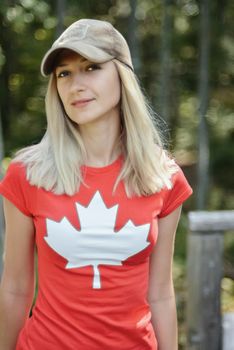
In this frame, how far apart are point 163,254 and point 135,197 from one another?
0.61 ft

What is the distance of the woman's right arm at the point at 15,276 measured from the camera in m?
1.52

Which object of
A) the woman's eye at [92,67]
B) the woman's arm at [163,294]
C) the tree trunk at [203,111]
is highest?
the woman's eye at [92,67]

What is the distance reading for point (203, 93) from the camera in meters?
10.5

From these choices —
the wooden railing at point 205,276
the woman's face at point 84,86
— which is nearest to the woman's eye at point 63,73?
the woman's face at point 84,86

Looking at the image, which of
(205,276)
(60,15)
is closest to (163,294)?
(205,276)

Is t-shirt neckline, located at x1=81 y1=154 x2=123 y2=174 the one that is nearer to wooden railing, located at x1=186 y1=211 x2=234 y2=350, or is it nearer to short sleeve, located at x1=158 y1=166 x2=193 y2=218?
short sleeve, located at x1=158 y1=166 x2=193 y2=218

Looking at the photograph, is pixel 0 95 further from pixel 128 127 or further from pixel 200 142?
pixel 128 127

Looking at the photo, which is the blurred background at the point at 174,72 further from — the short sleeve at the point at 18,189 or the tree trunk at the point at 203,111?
the short sleeve at the point at 18,189

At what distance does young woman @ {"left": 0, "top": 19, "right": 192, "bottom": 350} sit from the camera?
1.48m

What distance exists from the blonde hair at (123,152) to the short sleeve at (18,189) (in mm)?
17

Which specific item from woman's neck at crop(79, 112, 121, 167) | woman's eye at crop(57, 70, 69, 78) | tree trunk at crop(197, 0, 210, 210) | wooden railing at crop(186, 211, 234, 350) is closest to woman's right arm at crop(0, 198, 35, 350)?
woman's neck at crop(79, 112, 121, 167)

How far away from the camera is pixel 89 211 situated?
148 cm

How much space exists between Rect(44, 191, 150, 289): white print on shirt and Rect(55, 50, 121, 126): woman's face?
0.20m

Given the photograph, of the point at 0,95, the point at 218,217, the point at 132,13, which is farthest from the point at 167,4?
the point at 218,217
